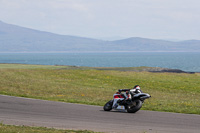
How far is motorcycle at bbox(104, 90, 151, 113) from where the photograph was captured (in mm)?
16812

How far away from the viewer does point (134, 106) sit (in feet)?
56.2

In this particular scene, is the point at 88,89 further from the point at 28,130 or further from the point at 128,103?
the point at 28,130

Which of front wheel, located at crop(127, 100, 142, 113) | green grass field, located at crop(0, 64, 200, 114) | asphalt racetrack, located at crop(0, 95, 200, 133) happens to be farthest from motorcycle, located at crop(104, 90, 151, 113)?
green grass field, located at crop(0, 64, 200, 114)

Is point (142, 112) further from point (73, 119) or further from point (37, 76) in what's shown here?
point (37, 76)

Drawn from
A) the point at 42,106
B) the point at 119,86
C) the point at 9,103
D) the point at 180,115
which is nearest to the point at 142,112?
the point at 180,115

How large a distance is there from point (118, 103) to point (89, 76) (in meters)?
25.2

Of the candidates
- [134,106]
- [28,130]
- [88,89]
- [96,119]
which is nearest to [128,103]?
[134,106]

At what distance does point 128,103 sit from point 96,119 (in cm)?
271

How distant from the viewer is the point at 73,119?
15047mm

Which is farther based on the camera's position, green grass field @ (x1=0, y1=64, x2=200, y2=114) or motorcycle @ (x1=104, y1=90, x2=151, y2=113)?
green grass field @ (x1=0, y1=64, x2=200, y2=114)

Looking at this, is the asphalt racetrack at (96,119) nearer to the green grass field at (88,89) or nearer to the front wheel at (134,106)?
the front wheel at (134,106)

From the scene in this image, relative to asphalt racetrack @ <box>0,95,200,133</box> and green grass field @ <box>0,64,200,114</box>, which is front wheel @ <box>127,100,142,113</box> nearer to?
asphalt racetrack @ <box>0,95,200,133</box>

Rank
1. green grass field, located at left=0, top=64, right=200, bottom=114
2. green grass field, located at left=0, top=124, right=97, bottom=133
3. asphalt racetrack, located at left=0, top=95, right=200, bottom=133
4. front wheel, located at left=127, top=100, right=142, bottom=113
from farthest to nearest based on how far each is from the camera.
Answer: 1. green grass field, located at left=0, top=64, right=200, bottom=114
2. front wheel, located at left=127, top=100, right=142, bottom=113
3. asphalt racetrack, located at left=0, top=95, right=200, bottom=133
4. green grass field, located at left=0, top=124, right=97, bottom=133

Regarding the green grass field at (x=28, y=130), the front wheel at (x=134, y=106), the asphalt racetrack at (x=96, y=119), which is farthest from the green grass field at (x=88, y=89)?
the green grass field at (x=28, y=130)
